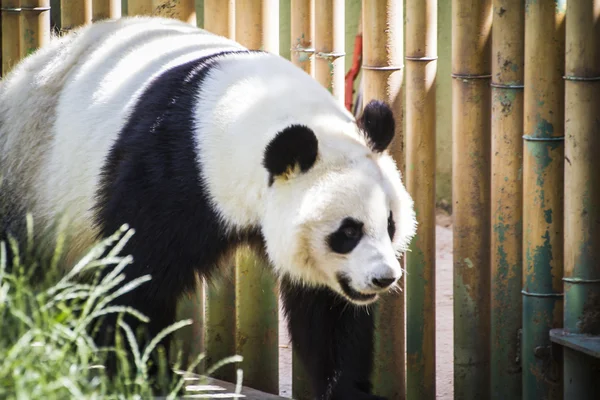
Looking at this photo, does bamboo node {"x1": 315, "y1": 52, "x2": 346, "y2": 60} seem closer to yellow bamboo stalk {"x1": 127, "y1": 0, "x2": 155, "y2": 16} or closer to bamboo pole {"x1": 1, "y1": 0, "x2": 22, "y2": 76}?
yellow bamboo stalk {"x1": 127, "y1": 0, "x2": 155, "y2": 16}

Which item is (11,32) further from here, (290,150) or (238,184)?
(290,150)

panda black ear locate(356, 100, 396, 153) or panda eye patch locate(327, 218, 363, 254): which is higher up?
panda black ear locate(356, 100, 396, 153)

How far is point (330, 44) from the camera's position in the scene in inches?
164

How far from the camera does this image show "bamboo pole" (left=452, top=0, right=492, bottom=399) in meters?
3.79

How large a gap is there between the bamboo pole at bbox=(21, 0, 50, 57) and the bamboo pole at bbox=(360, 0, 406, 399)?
1.80 m

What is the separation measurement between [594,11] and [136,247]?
166cm

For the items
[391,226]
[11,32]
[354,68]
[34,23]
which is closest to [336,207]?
[391,226]

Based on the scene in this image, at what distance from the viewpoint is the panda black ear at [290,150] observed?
3.14m

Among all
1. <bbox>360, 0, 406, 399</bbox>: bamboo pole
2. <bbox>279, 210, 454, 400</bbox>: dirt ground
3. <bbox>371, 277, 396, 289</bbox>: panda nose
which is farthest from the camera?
<bbox>279, 210, 454, 400</bbox>: dirt ground

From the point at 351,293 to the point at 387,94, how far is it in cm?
96

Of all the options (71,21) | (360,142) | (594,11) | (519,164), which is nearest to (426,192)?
(519,164)

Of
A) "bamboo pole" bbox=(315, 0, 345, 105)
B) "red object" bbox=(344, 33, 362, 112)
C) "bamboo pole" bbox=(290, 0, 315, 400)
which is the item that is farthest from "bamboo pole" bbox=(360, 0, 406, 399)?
"red object" bbox=(344, 33, 362, 112)

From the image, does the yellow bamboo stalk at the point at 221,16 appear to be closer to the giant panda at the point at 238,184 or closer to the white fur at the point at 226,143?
the white fur at the point at 226,143

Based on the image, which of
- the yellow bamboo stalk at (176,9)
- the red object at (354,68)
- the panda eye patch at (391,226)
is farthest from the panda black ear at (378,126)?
the red object at (354,68)
